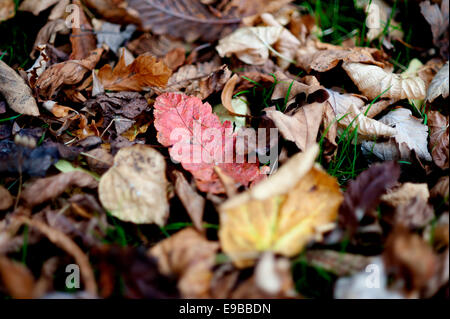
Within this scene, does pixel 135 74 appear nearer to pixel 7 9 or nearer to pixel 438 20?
pixel 7 9

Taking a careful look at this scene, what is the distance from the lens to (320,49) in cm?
207

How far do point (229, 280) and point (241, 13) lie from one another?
1627 mm

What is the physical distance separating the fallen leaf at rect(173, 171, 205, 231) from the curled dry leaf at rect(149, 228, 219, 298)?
41 millimetres

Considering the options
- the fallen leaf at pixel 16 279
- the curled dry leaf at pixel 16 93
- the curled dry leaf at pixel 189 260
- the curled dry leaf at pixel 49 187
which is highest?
the curled dry leaf at pixel 16 93

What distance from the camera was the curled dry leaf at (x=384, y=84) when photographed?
1.74 meters

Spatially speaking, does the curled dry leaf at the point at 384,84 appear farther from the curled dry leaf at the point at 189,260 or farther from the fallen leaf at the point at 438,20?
the curled dry leaf at the point at 189,260

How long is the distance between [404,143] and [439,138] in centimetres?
17

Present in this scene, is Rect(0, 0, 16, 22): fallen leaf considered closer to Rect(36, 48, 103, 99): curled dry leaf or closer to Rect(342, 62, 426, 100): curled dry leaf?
Rect(36, 48, 103, 99): curled dry leaf

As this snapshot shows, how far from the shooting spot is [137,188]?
4.39 ft

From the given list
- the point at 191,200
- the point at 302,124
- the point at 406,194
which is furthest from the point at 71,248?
the point at 406,194

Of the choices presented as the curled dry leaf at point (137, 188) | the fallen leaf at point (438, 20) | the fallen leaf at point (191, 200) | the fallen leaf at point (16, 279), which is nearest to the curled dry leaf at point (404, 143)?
the fallen leaf at point (438, 20)

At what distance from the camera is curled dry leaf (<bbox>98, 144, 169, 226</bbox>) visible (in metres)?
1.32

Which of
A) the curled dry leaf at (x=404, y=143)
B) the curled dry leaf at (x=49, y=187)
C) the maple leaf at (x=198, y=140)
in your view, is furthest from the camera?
A: the curled dry leaf at (x=404, y=143)
